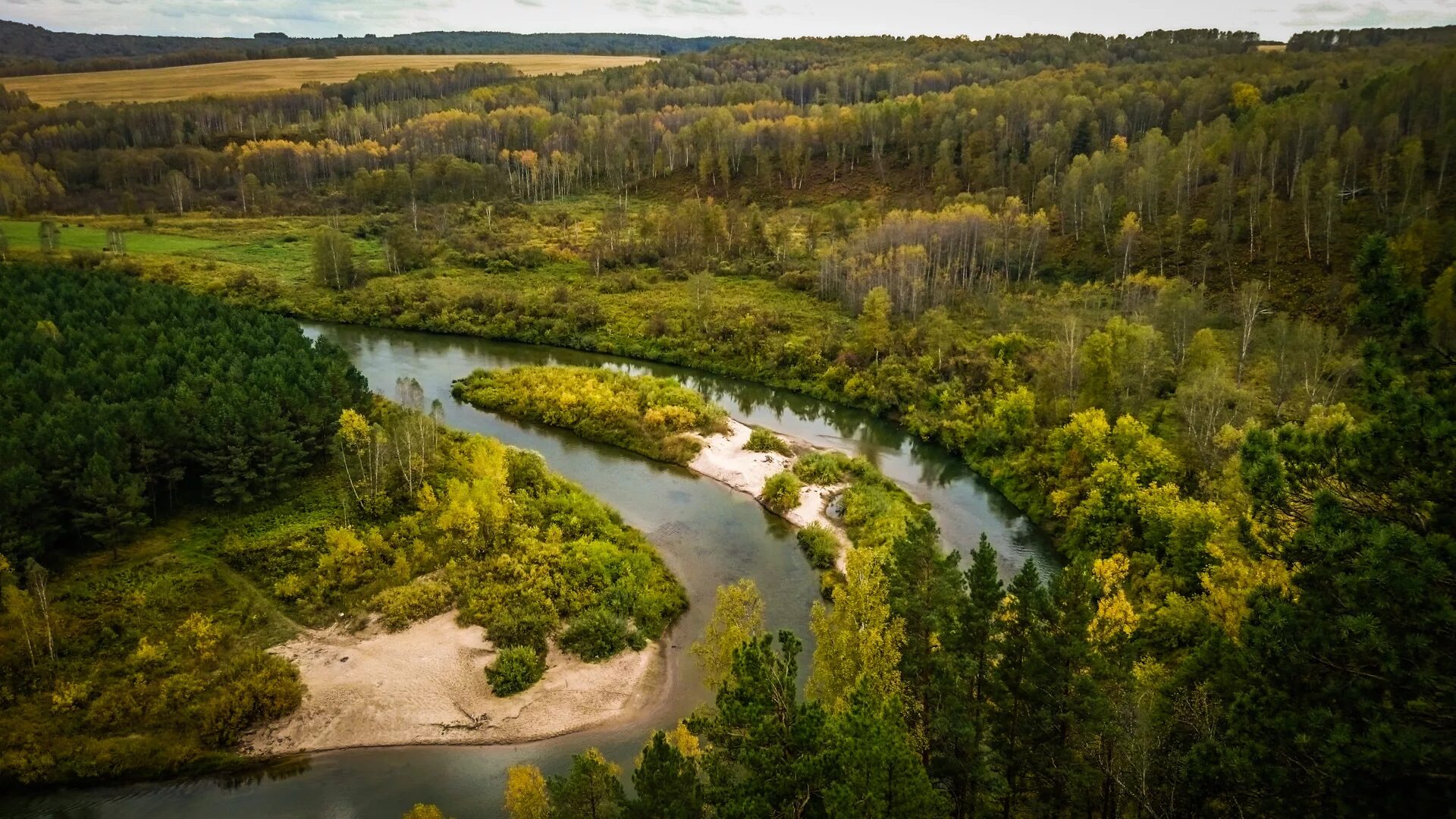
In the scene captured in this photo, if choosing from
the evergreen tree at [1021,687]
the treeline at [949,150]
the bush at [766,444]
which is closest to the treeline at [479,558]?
the bush at [766,444]

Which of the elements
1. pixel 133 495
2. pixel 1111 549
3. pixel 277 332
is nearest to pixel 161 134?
pixel 277 332

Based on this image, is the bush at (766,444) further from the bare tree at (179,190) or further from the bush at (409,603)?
the bare tree at (179,190)

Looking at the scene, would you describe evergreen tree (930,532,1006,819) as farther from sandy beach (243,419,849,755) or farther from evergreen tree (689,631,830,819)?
sandy beach (243,419,849,755)

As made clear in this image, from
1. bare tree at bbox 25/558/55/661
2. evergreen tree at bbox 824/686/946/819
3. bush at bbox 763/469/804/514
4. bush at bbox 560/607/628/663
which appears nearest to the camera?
evergreen tree at bbox 824/686/946/819

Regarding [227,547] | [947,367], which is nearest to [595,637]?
[227,547]

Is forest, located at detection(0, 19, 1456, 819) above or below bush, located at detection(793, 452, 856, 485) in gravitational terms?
above

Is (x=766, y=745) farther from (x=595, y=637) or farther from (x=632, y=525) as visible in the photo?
(x=632, y=525)

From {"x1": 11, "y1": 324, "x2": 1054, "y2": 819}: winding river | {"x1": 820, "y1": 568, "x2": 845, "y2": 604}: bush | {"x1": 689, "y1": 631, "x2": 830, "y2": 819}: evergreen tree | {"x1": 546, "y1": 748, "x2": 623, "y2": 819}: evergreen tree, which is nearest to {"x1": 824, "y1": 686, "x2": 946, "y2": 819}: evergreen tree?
{"x1": 689, "y1": 631, "x2": 830, "y2": 819}: evergreen tree
